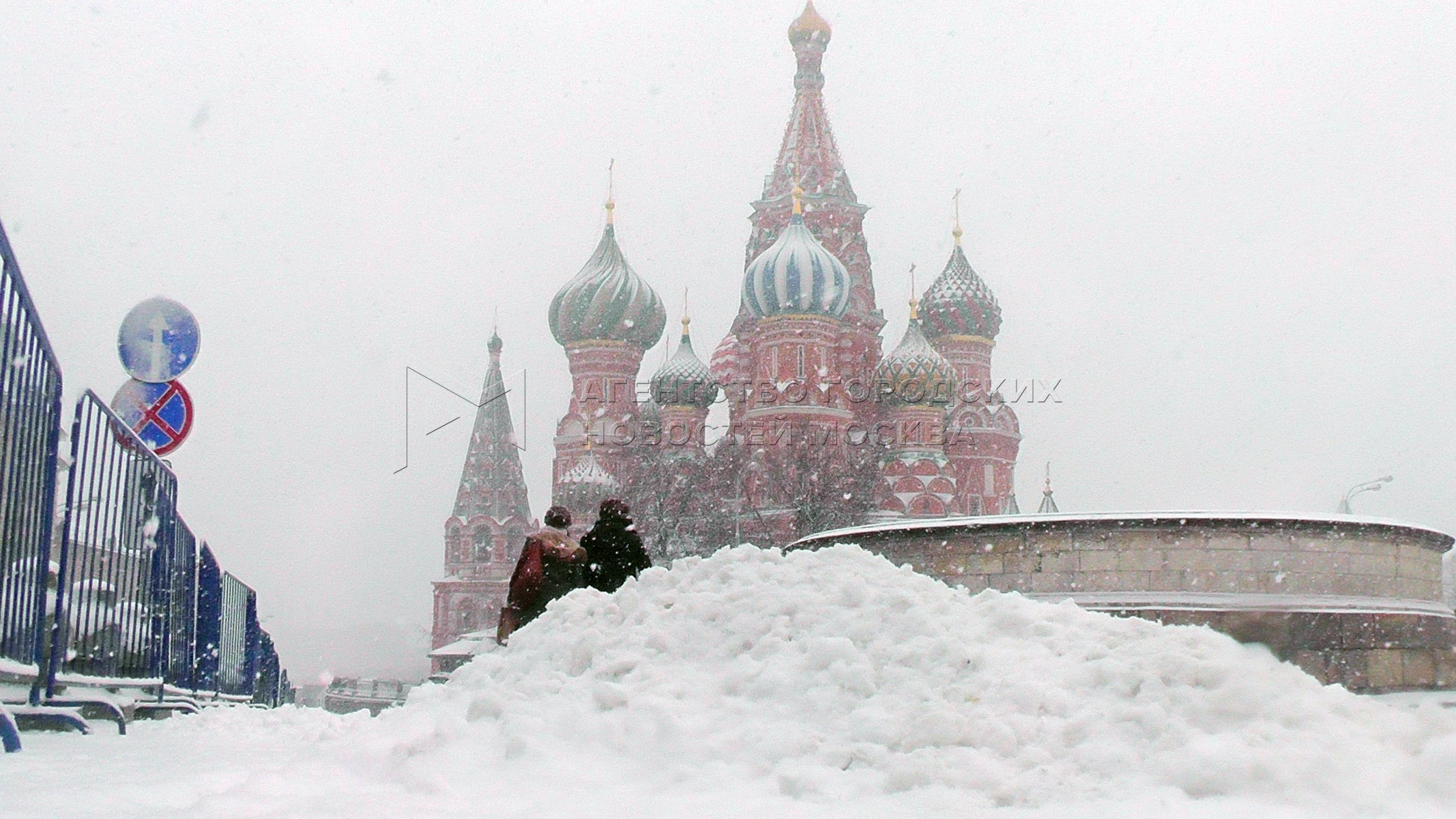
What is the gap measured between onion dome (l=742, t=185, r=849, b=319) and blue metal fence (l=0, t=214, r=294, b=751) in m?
32.3

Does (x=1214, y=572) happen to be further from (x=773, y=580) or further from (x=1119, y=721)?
(x=1119, y=721)

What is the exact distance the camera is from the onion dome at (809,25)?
47094 mm

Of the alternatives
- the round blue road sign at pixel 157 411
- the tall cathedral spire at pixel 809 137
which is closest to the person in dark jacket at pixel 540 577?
the round blue road sign at pixel 157 411

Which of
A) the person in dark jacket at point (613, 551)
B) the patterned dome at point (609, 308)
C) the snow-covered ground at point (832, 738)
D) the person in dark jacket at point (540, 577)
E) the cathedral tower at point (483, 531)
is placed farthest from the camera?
the cathedral tower at point (483, 531)

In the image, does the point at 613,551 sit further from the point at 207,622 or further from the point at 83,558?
the point at 83,558

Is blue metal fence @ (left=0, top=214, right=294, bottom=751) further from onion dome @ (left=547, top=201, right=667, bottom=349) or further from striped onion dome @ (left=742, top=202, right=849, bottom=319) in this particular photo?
onion dome @ (left=547, top=201, right=667, bottom=349)

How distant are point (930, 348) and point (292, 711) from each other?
3665 centimetres

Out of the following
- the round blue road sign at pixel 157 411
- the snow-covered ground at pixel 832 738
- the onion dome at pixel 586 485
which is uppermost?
the onion dome at pixel 586 485

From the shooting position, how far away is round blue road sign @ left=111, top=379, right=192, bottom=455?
7934mm

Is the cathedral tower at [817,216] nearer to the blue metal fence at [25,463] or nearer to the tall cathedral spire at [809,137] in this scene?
the tall cathedral spire at [809,137]

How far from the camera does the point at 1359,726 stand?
4359mm

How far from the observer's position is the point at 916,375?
4216 cm

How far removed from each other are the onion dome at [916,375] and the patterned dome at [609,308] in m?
8.70

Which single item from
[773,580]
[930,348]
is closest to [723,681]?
[773,580]
